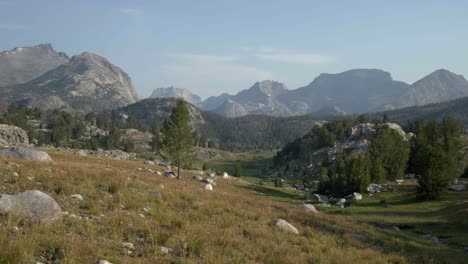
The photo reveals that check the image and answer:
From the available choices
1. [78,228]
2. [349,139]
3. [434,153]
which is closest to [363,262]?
[78,228]

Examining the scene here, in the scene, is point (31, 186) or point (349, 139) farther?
point (349, 139)

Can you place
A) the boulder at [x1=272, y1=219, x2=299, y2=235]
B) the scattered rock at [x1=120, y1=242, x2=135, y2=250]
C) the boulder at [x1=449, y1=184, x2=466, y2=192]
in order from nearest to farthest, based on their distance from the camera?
the scattered rock at [x1=120, y1=242, x2=135, y2=250], the boulder at [x1=272, y1=219, x2=299, y2=235], the boulder at [x1=449, y1=184, x2=466, y2=192]

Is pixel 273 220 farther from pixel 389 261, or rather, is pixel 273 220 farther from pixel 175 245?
pixel 175 245

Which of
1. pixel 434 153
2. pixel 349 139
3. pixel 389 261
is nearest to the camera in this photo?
pixel 389 261

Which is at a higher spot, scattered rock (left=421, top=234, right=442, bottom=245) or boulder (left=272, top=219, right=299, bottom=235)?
boulder (left=272, top=219, right=299, bottom=235)

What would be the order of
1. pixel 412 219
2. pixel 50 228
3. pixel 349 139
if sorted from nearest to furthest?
pixel 50 228 < pixel 412 219 < pixel 349 139

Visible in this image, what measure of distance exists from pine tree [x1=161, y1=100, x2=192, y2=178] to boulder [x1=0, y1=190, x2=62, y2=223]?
4371cm

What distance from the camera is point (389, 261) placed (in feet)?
58.2

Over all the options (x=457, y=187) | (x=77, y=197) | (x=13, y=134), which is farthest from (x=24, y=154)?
(x=13, y=134)

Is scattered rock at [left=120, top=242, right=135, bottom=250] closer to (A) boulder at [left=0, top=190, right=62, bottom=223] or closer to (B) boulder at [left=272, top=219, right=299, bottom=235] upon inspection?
(A) boulder at [left=0, top=190, right=62, bottom=223]

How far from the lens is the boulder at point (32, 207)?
12.1 meters

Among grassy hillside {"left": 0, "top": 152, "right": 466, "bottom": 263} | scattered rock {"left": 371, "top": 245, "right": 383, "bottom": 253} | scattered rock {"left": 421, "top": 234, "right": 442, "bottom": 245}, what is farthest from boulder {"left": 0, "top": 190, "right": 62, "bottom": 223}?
scattered rock {"left": 421, "top": 234, "right": 442, "bottom": 245}

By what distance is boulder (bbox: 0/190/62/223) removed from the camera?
475 inches

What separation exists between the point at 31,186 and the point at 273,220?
11869 mm
